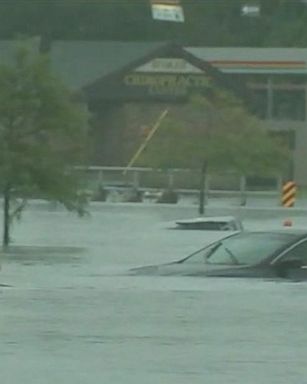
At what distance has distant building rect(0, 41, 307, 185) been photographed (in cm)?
7056

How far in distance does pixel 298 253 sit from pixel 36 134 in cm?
1443

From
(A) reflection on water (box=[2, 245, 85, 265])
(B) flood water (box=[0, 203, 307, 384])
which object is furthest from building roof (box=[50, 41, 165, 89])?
(B) flood water (box=[0, 203, 307, 384])

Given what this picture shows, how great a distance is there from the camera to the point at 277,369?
11359 mm

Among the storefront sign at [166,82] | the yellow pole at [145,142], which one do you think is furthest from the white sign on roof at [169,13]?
the yellow pole at [145,142]

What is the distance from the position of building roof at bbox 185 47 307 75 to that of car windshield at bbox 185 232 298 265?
168 feet

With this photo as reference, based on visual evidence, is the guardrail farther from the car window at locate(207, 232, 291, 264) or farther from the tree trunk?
the car window at locate(207, 232, 291, 264)

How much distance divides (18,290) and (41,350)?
21.0ft

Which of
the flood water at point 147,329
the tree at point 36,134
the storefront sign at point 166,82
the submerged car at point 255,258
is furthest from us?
the storefront sign at point 166,82

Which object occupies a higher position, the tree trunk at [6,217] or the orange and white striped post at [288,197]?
the tree trunk at [6,217]

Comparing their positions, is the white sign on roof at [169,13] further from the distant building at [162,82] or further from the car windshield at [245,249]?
the car windshield at [245,249]

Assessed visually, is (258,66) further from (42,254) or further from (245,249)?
(245,249)

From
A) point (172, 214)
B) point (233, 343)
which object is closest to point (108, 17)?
point (172, 214)

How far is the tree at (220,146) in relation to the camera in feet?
177

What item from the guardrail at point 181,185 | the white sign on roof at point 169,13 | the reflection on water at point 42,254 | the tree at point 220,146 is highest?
the white sign on roof at point 169,13
